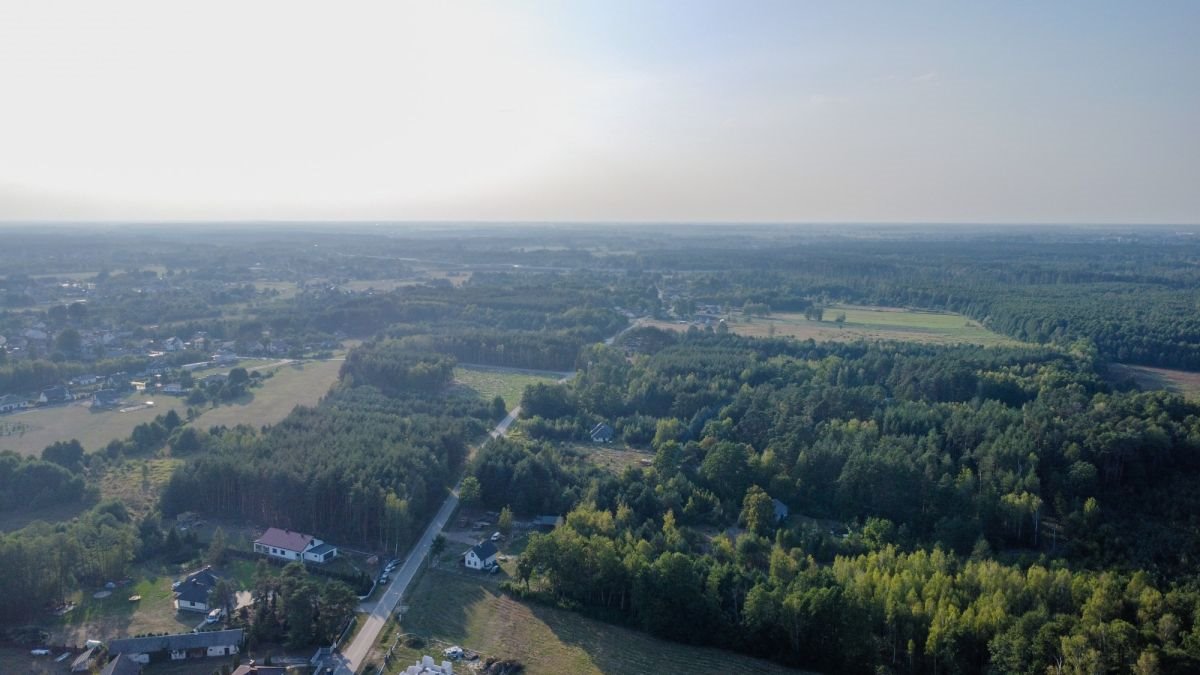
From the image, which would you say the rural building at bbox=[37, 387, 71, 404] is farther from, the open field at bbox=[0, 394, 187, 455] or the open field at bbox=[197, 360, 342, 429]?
the open field at bbox=[197, 360, 342, 429]

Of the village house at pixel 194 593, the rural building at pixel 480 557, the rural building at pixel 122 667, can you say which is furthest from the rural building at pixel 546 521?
the rural building at pixel 122 667

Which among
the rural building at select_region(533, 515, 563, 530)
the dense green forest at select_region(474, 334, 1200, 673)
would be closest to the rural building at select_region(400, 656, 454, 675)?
the dense green forest at select_region(474, 334, 1200, 673)

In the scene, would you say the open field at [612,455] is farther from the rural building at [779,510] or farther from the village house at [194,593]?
the village house at [194,593]

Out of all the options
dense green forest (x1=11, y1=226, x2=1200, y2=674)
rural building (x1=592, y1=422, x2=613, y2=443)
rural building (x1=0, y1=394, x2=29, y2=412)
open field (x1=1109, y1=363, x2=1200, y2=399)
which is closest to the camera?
dense green forest (x1=11, y1=226, x2=1200, y2=674)

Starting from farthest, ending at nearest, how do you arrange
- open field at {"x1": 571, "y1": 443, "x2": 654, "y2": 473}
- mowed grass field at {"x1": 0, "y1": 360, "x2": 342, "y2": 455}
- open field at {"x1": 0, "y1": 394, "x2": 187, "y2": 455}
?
1. mowed grass field at {"x1": 0, "y1": 360, "x2": 342, "y2": 455}
2. open field at {"x1": 0, "y1": 394, "x2": 187, "y2": 455}
3. open field at {"x1": 571, "y1": 443, "x2": 654, "y2": 473}

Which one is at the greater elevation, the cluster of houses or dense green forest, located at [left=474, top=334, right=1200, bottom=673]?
dense green forest, located at [left=474, top=334, right=1200, bottom=673]

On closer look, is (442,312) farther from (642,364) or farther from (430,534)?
(430,534)

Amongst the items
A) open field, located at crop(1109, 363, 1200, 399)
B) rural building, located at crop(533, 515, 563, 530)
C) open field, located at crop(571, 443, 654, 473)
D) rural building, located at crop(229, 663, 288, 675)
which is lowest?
rural building, located at crop(533, 515, 563, 530)

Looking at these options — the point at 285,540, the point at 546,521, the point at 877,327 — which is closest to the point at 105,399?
the point at 285,540
